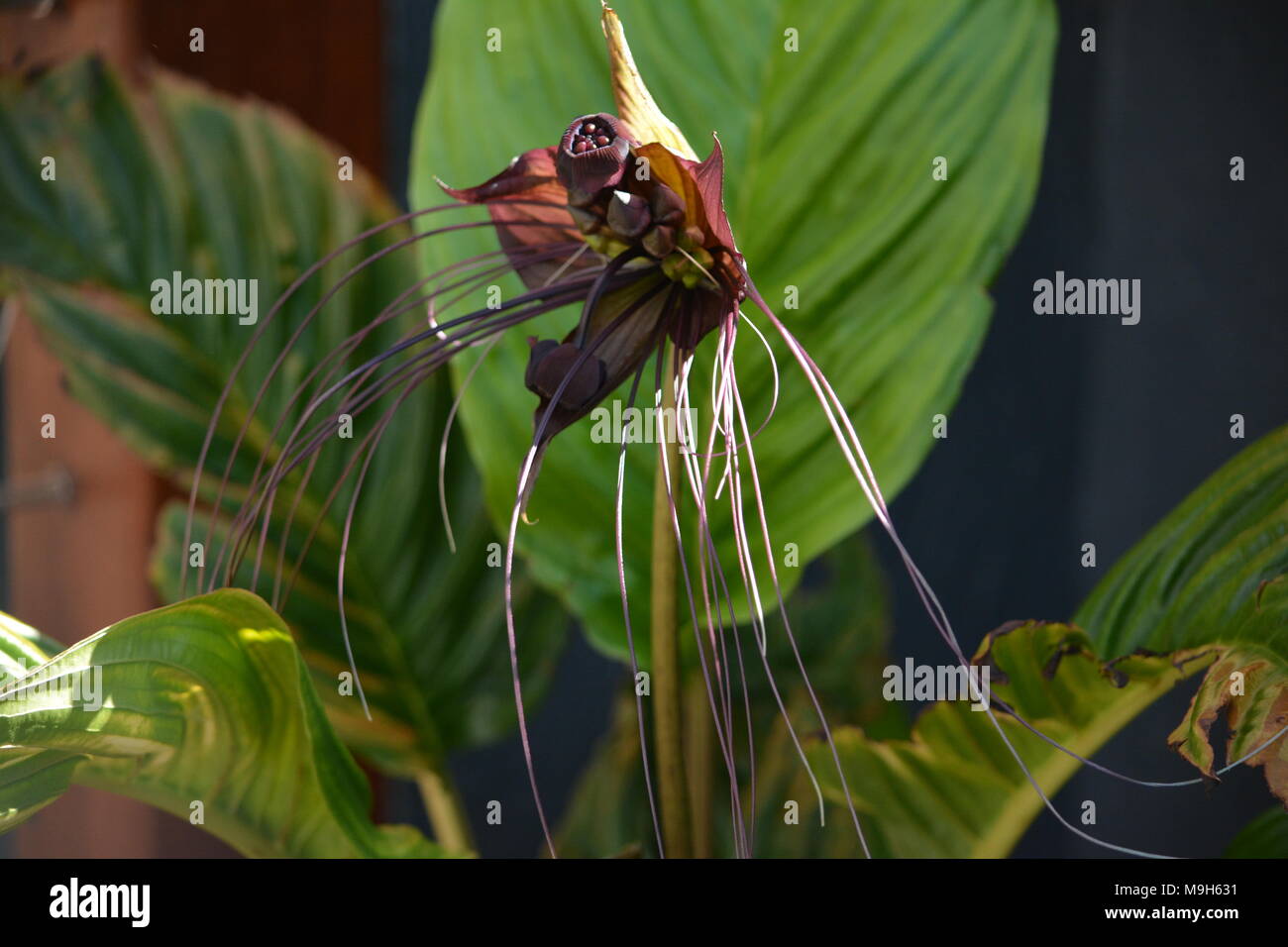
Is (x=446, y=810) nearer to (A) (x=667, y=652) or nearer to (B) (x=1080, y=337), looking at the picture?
(A) (x=667, y=652)

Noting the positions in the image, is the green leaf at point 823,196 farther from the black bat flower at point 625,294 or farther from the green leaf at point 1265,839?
the green leaf at point 1265,839

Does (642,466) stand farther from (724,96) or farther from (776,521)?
(724,96)

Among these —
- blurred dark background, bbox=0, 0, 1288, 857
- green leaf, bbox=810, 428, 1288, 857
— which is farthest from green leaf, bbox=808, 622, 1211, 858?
blurred dark background, bbox=0, 0, 1288, 857

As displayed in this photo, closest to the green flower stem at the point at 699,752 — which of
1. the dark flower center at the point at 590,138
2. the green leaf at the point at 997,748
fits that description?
the green leaf at the point at 997,748

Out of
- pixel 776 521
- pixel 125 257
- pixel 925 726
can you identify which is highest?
pixel 125 257

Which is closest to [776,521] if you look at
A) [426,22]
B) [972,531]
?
[972,531]

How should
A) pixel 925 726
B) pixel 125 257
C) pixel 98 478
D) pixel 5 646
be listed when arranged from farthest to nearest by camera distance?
pixel 98 478 → pixel 125 257 → pixel 925 726 → pixel 5 646

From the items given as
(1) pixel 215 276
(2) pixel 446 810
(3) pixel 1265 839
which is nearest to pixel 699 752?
(2) pixel 446 810
